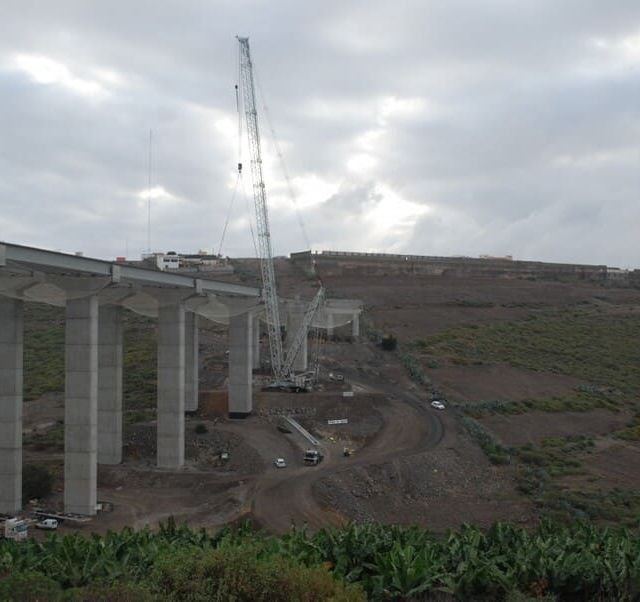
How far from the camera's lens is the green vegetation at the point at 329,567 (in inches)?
488

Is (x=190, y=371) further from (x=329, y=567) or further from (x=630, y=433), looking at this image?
(x=329, y=567)

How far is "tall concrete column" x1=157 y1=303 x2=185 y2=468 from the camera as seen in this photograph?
4297 centimetres

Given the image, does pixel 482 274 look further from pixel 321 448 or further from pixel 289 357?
pixel 321 448

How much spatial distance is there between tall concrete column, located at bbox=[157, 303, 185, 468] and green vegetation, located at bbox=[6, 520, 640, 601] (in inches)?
924

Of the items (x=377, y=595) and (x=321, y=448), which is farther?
(x=321, y=448)

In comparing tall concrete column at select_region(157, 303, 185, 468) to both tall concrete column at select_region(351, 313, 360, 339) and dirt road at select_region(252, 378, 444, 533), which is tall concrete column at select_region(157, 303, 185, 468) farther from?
tall concrete column at select_region(351, 313, 360, 339)

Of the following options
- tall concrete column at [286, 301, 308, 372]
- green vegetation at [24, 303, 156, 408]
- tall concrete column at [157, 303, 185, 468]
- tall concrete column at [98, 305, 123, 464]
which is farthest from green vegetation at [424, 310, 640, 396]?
tall concrete column at [98, 305, 123, 464]

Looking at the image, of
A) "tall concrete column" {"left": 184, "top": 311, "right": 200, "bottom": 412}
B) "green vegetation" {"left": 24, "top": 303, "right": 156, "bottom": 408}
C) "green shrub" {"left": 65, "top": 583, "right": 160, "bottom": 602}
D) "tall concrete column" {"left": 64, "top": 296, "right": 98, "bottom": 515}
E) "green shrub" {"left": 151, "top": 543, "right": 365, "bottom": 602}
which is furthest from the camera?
"green vegetation" {"left": 24, "top": 303, "right": 156, "bottom": 408}

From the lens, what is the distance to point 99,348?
4384 centimetres

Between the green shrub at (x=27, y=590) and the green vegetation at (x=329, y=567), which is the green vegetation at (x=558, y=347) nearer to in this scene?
the green vegetation at (x=329, y=567)

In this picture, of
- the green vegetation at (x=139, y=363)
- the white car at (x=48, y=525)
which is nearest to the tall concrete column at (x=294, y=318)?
the green vegetation at (x=139, y=363)

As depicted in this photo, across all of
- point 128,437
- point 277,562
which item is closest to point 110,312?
point 128,437

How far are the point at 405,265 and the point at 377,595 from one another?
123 meters

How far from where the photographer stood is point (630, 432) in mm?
52406
